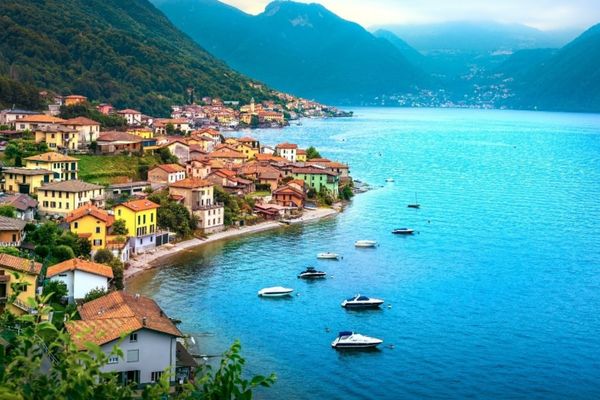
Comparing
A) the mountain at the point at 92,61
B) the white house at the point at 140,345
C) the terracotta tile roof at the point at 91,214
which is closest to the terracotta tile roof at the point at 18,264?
the white house at the point at 140,345

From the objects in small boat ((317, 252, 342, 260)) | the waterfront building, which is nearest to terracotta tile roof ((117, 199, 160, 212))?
the waterfront building

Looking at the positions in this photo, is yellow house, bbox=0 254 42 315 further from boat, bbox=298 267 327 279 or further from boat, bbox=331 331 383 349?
boat, bbox=298 267 327 279

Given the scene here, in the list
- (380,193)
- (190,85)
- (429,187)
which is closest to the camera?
(380,193)

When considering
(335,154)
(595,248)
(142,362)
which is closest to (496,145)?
(335,154)

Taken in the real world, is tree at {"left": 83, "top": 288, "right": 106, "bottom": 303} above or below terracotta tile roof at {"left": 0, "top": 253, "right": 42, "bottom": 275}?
below

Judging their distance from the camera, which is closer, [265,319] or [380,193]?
[265,319]

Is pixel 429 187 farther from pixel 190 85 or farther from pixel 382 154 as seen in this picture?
pixel 190 85

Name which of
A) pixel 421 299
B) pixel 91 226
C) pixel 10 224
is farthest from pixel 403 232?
pixel 10 224

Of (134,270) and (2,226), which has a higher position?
(2,226)
